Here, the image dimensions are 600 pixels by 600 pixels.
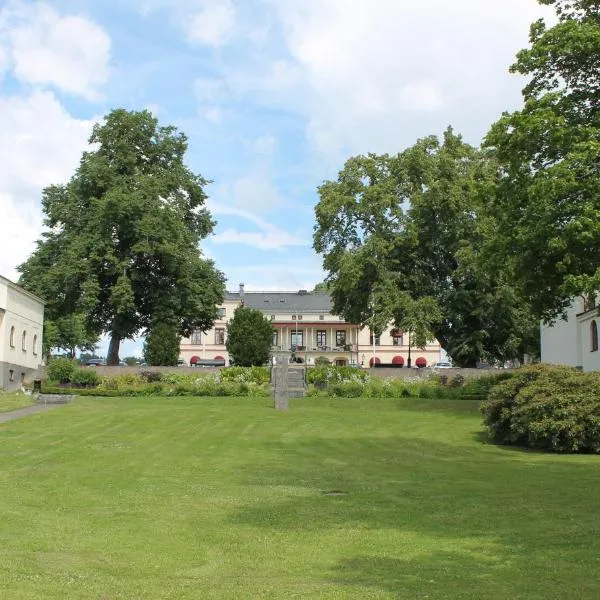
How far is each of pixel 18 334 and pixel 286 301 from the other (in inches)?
2780

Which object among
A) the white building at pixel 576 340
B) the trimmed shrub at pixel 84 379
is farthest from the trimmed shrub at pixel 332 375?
the trimmed shrub at pixel 84 379

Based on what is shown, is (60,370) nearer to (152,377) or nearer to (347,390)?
(152,377)

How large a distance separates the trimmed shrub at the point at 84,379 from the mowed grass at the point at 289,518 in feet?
63.8

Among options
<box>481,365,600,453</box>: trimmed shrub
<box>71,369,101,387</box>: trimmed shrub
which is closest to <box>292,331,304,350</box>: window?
<box>71,369,101,387</box>: trimmed shrub

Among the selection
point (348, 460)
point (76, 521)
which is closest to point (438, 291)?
point (348, 460)

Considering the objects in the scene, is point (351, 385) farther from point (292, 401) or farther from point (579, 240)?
point (579, 240)

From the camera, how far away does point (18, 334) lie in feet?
149

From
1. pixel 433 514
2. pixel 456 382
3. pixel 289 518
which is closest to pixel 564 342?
pixel 456 382

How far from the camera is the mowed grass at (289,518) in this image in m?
7.29

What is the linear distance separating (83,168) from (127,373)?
1594 centimetres

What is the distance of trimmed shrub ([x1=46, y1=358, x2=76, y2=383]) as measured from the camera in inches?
1694

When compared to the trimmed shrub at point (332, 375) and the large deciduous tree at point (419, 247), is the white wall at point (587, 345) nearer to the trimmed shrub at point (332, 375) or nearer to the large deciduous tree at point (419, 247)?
the large deciduous tree at point (419, 247)

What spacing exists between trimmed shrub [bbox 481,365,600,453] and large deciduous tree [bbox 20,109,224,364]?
30129mm

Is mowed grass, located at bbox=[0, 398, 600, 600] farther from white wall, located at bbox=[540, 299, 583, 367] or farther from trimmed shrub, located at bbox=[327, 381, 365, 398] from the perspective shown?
white wall, located at bbox=[540, 299, 583, 367]
